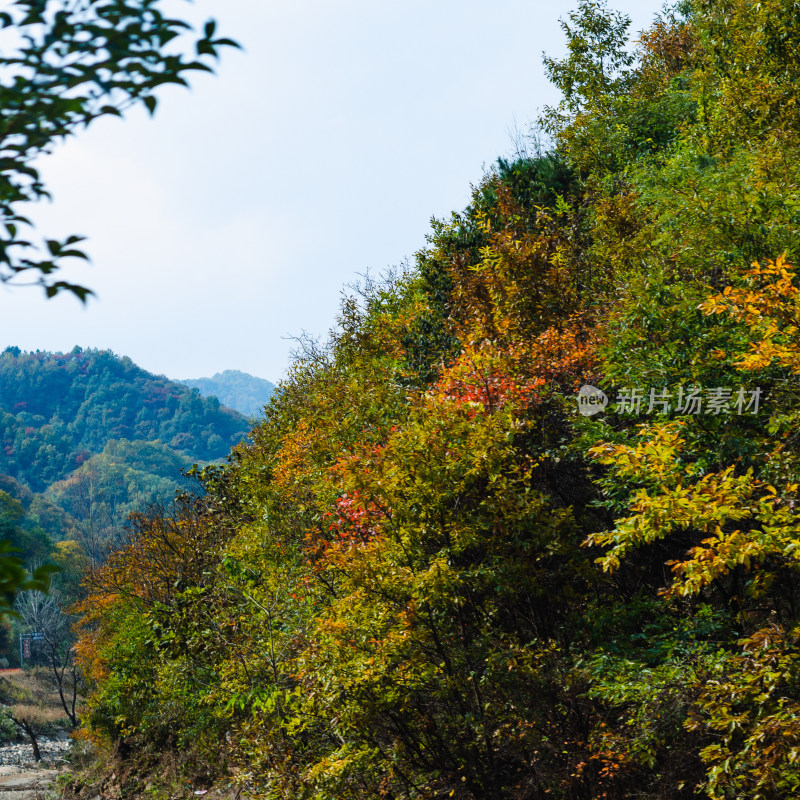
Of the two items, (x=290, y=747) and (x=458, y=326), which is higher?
(x=458, y=326)

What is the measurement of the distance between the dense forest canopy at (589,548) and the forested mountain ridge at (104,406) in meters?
132

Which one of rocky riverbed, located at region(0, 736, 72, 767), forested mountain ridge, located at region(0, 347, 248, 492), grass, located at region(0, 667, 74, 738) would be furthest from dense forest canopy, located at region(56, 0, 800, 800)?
forested mountain ridge, located at region(0, 347, 248, 492)

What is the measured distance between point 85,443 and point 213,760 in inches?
5508

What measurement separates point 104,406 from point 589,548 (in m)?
155

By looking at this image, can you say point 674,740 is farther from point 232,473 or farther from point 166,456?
point 166,456

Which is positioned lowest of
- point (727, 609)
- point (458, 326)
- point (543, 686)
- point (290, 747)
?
point (290, 747)

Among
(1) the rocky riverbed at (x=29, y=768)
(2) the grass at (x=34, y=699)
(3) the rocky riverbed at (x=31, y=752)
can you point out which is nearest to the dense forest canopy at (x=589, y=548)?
(1) the rocky riverbed at (x=29, y=768)

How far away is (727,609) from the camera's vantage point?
693 centimetres

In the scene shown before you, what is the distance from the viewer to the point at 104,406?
489 feet

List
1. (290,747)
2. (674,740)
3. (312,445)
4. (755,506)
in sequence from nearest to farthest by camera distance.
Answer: (755,506), (674,740), (290,747), (312,445)

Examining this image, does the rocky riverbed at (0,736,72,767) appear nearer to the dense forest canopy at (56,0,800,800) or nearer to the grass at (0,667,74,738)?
the grass at (0,667,74,738)

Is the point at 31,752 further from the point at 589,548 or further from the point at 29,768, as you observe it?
the point at 589,548

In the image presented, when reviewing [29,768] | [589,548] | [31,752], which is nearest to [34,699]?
[31,752]

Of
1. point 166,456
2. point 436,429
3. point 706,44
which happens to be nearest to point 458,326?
point 436,429
